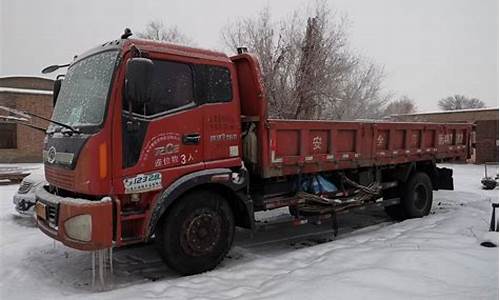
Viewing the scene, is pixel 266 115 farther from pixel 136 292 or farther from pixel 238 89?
pixel 136 292

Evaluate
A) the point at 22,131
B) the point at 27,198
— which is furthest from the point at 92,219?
the point at 22,131

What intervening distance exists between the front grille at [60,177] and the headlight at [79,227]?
0.40 metres

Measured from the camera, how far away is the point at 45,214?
195 inches

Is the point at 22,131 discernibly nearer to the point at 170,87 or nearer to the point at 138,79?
the point at 170,87

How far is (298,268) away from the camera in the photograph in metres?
5.24

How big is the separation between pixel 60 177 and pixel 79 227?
730 millimetres

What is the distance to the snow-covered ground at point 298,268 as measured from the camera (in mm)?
4199

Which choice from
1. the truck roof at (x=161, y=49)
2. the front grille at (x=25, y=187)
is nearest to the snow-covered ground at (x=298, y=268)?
the front grille at (x=25, y=187)

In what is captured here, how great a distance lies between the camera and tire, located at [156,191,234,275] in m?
5.00

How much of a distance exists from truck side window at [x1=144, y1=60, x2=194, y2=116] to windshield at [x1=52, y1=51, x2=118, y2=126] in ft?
1.54

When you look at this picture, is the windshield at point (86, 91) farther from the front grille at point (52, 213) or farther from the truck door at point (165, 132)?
the front grille at point (52, 213)

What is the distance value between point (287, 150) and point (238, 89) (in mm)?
1058

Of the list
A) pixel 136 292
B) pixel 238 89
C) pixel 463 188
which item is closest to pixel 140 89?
pixel 238 89

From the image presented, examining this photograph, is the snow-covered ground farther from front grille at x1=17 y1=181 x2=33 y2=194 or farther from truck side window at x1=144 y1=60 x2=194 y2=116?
truck side window at x1=144 y1=60 x2=194 y2=116
